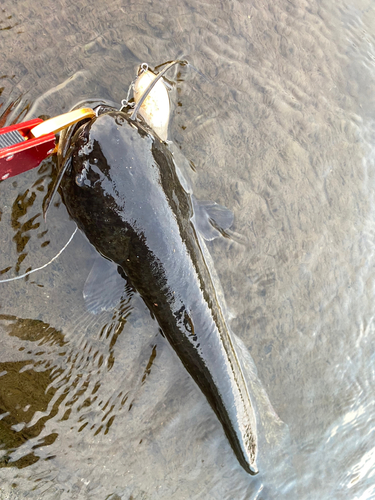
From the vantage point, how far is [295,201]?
3.47 m

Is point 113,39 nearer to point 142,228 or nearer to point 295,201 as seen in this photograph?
point 142,228

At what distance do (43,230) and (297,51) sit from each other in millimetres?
2982

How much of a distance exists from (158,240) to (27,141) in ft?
3.64

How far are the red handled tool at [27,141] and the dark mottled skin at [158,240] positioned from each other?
0.15 m

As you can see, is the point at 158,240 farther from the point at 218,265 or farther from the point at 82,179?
the point at 218,265

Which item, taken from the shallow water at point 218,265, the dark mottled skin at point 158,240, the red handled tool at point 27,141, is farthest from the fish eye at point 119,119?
the shallow water at point 218,265

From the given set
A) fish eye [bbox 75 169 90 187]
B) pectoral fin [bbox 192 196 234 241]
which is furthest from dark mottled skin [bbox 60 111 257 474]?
pectoral fin [bbox 192 196 234 241]

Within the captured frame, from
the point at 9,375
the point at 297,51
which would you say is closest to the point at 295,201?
the point at 297,51

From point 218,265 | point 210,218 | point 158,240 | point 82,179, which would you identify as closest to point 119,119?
point 82,179

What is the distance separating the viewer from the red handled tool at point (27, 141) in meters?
2.41

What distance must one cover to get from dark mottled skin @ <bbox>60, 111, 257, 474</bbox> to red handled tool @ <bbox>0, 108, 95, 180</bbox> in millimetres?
155

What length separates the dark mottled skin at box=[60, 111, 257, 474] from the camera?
8.36 feet

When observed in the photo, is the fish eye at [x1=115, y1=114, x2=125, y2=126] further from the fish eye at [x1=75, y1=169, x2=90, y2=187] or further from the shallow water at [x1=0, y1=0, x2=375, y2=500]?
the shallow water at [x1=0, y1=0, x2=375, y2=500]

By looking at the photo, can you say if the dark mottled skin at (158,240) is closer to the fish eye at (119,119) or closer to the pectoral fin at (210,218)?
the fish eye at (119,119)
